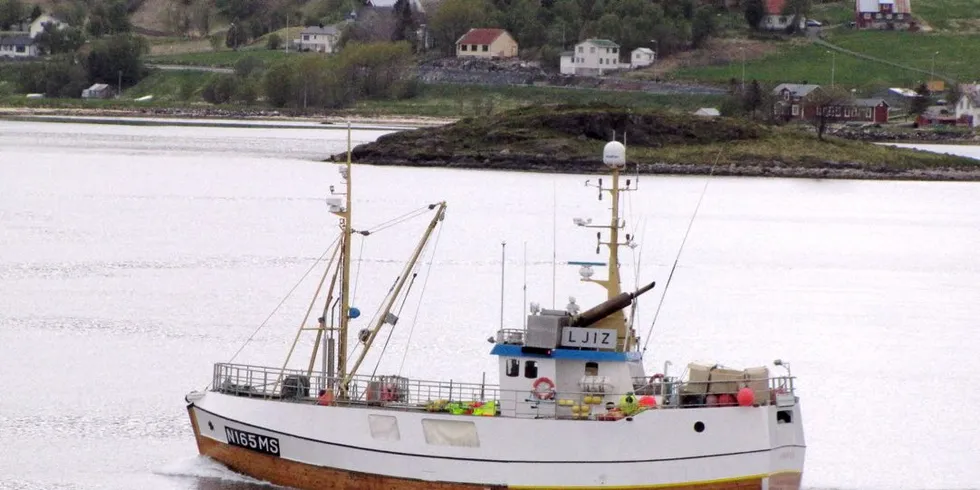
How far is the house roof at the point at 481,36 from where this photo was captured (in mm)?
180125

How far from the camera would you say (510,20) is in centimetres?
18888

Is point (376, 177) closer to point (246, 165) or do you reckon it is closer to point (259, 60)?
point (246, 165)

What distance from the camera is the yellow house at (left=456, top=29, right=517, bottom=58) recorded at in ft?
589

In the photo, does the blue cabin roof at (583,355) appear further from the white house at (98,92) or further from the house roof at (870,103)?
the white house at (98,92)

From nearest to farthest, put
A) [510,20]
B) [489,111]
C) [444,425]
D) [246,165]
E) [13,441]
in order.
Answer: [444,425], [13,441], [246,165], [489,111], [510,20]

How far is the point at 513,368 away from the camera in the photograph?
91.9ft

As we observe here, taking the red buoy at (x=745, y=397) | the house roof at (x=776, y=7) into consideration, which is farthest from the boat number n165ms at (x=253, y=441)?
the house roof at (x=776, y=7)

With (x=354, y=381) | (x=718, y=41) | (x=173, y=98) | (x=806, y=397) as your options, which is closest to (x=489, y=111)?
(x=718, y=41)

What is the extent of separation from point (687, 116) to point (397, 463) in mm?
94389

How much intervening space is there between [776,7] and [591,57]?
21.4m

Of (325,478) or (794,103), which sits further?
(794,103)

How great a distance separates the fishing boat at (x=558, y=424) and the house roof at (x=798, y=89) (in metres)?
124

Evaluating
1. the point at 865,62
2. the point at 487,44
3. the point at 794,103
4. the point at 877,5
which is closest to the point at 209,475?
the point at 794,103

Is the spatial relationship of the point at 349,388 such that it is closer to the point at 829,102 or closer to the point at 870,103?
the point at 829,102
